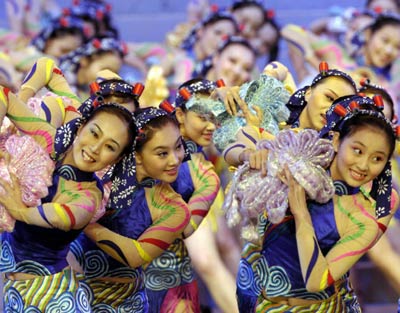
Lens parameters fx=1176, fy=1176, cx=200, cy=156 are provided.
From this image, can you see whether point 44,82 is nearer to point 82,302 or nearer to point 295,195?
point 82,302

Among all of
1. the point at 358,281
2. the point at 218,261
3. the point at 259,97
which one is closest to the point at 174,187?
the point at 259,97

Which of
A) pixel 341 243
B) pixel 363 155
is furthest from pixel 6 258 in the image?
pixel 363 155

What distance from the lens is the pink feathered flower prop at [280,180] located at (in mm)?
3625

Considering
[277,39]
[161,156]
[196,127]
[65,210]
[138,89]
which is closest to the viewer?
[65,210]

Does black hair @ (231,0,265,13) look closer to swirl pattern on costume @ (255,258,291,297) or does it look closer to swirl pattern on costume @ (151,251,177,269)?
swirl pattern on costume @ (151,251,177,269)

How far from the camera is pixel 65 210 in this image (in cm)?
373

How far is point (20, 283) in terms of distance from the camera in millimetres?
3826

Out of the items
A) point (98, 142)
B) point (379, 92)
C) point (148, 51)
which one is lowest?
point (98, 142)

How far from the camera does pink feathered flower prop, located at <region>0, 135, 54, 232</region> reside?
3.78m

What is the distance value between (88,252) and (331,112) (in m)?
0.98

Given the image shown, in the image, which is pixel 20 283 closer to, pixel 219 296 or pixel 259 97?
pixel 259 97

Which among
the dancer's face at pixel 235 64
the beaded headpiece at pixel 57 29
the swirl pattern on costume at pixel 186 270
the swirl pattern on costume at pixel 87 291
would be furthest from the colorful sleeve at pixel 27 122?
the beaded headpiece at pixel 57 29

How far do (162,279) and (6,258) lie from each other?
894 mm

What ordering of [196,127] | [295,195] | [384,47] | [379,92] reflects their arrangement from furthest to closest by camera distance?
1. [384,47]
2. [379,92]
3. [196,127]
4. [295,195]
